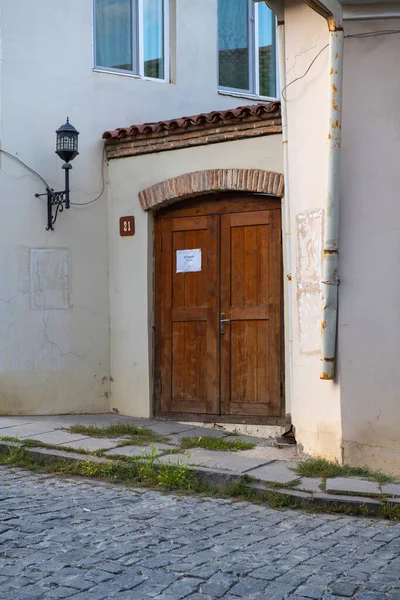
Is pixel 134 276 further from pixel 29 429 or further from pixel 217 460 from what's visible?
pixel 217 460

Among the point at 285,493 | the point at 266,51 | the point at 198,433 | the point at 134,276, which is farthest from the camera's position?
the point at 266,51

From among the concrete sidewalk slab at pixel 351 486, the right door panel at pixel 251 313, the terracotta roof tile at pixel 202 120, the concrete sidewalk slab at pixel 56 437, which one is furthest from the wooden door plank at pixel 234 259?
the concrete sidewalk slab at pixel 351 486

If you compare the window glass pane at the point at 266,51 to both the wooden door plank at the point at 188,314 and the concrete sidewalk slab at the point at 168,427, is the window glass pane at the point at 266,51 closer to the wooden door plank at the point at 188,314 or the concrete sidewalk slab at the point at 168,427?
the wooden door plank at the point at 188,314

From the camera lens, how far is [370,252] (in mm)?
6809

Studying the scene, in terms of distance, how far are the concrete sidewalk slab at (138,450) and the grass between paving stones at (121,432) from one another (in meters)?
0.34

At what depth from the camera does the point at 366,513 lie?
19.2 ft

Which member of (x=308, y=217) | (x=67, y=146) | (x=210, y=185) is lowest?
(x=308, y=217)

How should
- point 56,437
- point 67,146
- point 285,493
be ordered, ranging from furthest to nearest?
point 67,146 < point 56,437 < point 285,493

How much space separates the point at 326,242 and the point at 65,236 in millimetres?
4007

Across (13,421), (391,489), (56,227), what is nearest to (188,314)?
(56,227)

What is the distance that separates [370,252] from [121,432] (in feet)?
10.8

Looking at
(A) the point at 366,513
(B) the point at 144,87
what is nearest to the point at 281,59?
(B) the point at 144,87

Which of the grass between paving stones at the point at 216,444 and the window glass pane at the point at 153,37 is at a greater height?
the window glass pane at the point at 153,37

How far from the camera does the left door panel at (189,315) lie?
9.15 meters
